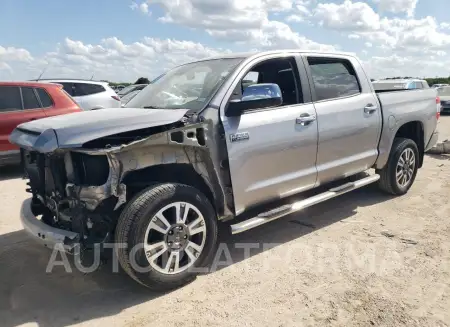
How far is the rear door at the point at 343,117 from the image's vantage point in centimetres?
443

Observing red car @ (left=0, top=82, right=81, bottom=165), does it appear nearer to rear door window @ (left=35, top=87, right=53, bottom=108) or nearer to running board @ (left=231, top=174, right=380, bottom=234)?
rear door window @ (left=35, top=87, right=53, bottom=108)

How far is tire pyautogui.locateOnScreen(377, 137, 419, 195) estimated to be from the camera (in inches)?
215

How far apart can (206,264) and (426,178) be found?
474 centimetres

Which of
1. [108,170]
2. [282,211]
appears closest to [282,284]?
[282,211]

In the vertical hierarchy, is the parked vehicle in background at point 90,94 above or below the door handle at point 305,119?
above

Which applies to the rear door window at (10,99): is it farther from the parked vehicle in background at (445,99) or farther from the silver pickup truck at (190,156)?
the parked vehicle in background at (445,99)

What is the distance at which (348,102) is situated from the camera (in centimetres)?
473

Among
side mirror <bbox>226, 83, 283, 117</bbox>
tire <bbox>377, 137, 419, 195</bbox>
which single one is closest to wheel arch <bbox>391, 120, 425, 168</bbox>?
tire <bbox>377, 137, 419, 195</bbox>

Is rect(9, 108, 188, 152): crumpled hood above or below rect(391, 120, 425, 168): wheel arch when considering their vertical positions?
above

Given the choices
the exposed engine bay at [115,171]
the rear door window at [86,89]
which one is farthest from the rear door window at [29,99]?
the exposed engine bay at [115,171]

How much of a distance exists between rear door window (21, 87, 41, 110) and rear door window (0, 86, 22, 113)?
3.2 inches

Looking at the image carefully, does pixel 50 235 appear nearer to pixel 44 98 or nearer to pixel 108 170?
pixel 108 170

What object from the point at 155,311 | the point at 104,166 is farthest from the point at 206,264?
the point at 104,166

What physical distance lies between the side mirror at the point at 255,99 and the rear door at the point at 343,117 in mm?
869
